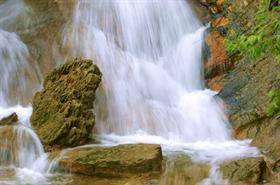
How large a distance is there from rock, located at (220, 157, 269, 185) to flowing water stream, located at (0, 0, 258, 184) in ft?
0.66

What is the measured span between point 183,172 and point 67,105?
2723mm

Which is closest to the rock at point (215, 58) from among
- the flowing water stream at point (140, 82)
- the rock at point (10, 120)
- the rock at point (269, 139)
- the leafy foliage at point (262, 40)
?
the flowing water stream at point (140, 82)

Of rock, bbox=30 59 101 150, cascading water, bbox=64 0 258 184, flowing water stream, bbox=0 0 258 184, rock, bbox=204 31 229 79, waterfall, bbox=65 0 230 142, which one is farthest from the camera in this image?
rock, bbox=204 31 229 79

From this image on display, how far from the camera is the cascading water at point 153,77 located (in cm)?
862

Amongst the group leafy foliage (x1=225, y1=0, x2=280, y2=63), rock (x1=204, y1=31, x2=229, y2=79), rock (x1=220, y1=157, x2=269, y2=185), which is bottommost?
rock (x1=220, y1=157, x2=269, y2=185)

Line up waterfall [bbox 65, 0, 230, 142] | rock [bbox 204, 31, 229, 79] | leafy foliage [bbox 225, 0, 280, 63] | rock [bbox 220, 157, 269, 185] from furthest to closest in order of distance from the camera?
1. rock [bbox 204, 31, 229, 79]
2. waterfall [bbox 65, 0, 230, 142]
3. rock [bbox 220, 157, 269, 185]
4. leafy foliage [bbox 225, 0, 280, 63]

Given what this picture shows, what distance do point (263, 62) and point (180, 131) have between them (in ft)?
8.68

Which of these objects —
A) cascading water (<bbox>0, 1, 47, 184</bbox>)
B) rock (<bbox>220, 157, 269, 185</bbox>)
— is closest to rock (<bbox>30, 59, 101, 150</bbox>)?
cascading water (<bbox>0, 1, 47, 184</bbox>)

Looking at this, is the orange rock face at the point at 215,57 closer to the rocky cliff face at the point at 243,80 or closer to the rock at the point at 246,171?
the rocky cliff face at the point at 243,80

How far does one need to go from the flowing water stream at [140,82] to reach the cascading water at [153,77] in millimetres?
21

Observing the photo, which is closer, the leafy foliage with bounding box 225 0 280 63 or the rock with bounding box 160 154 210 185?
the leafy foliage with bounding box 225 0 280 63

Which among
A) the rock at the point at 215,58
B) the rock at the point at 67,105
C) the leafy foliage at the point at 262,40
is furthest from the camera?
the rock at the point at 215,58

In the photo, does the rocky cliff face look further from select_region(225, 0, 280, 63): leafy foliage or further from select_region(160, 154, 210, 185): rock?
select_region(225, 0, 280, 63): leafy foliage

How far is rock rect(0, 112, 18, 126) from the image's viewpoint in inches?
302
